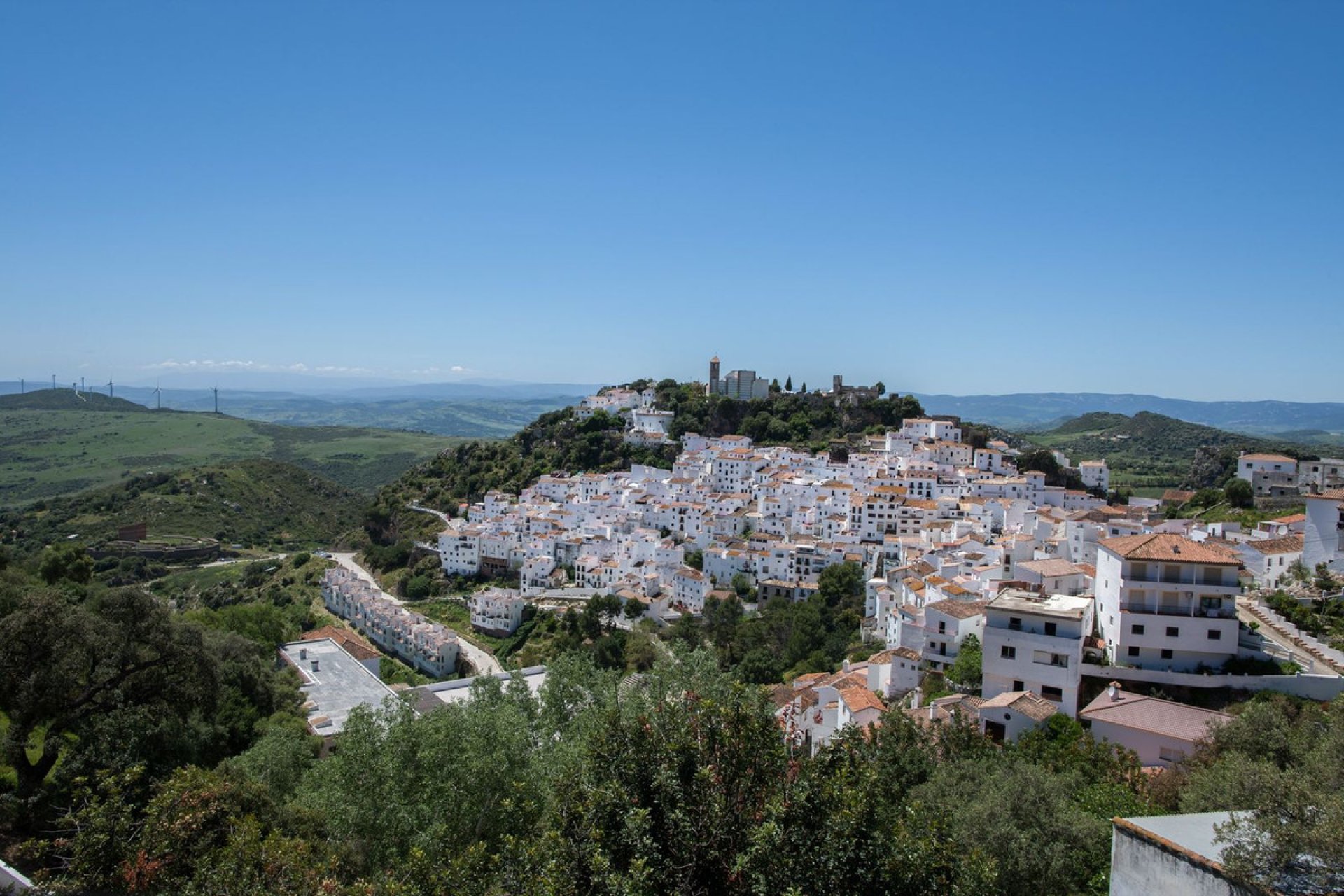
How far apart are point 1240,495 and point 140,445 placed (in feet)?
440

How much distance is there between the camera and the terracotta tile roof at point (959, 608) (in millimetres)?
20922

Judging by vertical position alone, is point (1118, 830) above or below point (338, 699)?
above

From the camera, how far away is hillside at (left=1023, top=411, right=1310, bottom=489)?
5419 centimetres

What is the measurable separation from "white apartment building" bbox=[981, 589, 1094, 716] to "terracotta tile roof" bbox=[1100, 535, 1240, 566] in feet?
5.26

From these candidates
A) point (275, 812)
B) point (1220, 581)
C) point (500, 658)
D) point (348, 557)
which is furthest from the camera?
point (348, 557)

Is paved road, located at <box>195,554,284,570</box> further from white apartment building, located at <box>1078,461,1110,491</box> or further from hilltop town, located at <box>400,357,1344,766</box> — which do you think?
white apartment building, located at <box>1078,461,1110,491</box>

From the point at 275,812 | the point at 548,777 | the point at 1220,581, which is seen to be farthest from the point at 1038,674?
the point at 275,812

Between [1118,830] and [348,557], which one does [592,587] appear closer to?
[348,557]

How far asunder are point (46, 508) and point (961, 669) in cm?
8701

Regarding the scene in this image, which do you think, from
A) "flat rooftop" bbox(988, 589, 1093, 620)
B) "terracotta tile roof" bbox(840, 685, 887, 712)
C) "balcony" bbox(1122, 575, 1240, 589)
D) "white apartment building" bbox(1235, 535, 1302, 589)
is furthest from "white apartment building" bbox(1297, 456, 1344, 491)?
"terracotta tile roof" bbox(840, 685, 887, 712)

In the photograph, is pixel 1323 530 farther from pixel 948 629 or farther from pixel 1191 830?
pixel 1191 830

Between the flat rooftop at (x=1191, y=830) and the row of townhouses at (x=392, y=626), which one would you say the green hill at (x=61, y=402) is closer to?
the row of townhouses at (x=392, y=626)

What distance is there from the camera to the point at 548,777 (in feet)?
37.4

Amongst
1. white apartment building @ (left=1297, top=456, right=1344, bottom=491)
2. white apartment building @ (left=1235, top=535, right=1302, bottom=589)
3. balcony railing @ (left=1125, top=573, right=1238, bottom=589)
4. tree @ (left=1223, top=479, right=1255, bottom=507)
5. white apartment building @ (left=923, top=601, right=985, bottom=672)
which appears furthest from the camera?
white apartment building @ (left=1297, top=456, right=1344, bottom=491)
